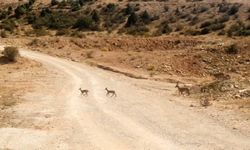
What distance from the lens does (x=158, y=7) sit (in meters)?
83.1

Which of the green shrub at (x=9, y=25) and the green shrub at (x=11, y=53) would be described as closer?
the green shrub at (x=11, y=53)

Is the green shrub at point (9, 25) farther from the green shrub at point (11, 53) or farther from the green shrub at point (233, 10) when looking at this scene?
the green shrub at point (233, 10)

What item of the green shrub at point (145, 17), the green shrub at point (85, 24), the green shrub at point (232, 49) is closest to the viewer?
the green shrub at point (232, 49)

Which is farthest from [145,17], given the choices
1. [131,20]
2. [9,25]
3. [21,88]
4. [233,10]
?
[21,88]

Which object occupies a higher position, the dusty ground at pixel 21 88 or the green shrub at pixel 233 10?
the dusty ground at pixel 21 88

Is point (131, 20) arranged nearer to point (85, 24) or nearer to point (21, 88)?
point (85, 24)

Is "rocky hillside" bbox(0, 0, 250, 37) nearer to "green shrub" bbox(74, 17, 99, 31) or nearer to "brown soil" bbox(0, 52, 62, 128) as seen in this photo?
"green shrub" bbox(74, 17, 99, 31)

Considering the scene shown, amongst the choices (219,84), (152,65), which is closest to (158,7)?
(152,65)

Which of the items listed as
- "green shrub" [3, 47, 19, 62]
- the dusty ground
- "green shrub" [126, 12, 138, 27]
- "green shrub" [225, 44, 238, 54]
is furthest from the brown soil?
"green shrub" [126, 12, 138, 27]

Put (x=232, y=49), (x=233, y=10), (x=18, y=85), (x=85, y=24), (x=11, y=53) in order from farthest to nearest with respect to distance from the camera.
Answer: (x=85, y=24) → (x=233, y=10) → (x=11, y=53) → (x=232, y=49) → (x=18, y=85)

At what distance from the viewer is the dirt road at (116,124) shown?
20828 mm

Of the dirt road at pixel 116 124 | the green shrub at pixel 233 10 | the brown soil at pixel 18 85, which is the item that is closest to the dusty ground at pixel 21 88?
the brown soil at pixel 18 85

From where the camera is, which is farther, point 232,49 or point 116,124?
point 232,49

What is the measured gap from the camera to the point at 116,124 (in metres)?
24.2
